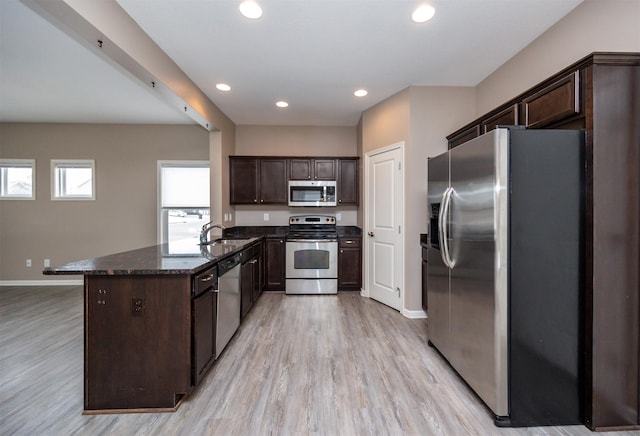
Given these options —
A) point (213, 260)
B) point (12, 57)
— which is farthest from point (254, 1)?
point (12, 57)

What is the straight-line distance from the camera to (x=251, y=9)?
6.47 ft

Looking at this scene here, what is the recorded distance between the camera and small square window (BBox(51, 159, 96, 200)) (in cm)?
459

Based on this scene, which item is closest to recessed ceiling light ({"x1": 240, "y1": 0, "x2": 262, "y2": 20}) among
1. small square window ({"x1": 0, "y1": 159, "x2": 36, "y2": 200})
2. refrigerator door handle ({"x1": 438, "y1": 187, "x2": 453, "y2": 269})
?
refrigerator door handle ({"x1": 438, "y1": 187, "x2": 453, "y2": 269})

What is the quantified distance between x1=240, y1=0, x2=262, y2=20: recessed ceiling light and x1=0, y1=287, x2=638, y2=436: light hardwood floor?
2812mm

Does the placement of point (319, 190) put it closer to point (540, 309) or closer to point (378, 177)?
point (378, 177)

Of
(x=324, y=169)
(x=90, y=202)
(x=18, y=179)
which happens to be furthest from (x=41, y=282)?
(x=324, y=169)

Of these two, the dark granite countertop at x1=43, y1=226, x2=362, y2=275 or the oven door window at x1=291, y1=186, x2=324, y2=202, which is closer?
the dark granite countertop at x1=43, y1=226, x2=362, y2=275

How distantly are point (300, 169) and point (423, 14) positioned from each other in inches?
111

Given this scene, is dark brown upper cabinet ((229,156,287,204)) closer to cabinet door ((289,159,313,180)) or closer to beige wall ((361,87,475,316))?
cabinet door ((289,159,313,180))

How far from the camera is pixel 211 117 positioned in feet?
12.1

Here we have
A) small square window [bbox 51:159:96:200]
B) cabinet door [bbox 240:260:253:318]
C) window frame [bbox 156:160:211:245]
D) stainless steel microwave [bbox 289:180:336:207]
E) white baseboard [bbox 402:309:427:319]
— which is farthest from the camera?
window frame [bbox 156:160:211:245]

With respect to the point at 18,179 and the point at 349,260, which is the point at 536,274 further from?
the point at 18,179

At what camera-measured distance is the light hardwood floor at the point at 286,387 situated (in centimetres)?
156

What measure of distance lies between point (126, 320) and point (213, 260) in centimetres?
62
